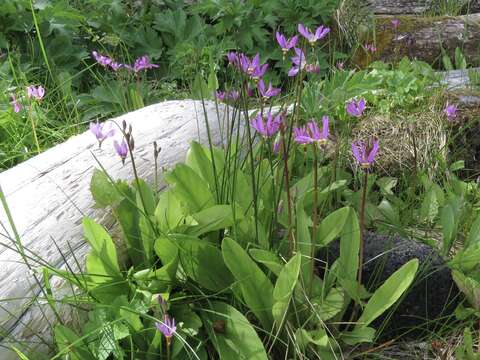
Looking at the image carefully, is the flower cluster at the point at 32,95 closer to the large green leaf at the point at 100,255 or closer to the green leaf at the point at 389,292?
the large green leaf at the point at 100,255

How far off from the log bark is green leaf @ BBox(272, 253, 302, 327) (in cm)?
352

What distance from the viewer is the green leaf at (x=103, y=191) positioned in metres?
1.97

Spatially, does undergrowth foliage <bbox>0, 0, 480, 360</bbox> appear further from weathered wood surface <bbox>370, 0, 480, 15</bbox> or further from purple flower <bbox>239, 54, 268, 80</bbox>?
weathered wood surface <bbox>370, 0, 480, 15</bbox>

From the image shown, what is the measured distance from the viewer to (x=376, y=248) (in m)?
1.98

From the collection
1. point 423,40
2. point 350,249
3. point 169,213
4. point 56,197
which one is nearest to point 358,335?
point 350,249

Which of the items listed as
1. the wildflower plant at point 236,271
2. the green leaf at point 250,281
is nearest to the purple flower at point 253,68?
the wildflower plant at point 236,271

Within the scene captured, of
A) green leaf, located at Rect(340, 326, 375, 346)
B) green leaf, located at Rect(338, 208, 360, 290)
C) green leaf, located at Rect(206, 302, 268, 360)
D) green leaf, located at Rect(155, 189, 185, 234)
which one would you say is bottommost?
green leaf, located at Rect(340, 326, 375, 346)

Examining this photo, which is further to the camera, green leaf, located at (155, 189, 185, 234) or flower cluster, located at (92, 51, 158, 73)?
flower cluster, located at (92, 51, 158, 73)

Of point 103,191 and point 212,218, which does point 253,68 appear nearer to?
point 212,218

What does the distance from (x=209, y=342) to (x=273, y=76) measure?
281 cm

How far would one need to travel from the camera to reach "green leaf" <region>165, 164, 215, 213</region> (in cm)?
189

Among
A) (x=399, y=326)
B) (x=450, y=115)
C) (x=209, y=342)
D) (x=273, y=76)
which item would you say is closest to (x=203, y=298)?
(x=209, y=342)

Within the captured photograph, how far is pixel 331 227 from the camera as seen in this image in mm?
1769

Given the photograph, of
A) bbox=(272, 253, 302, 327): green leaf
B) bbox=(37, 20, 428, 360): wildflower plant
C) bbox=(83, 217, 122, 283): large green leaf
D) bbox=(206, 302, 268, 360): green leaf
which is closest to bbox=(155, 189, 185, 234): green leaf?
bbox=(37, 20, 428, 360): wildflower plant
